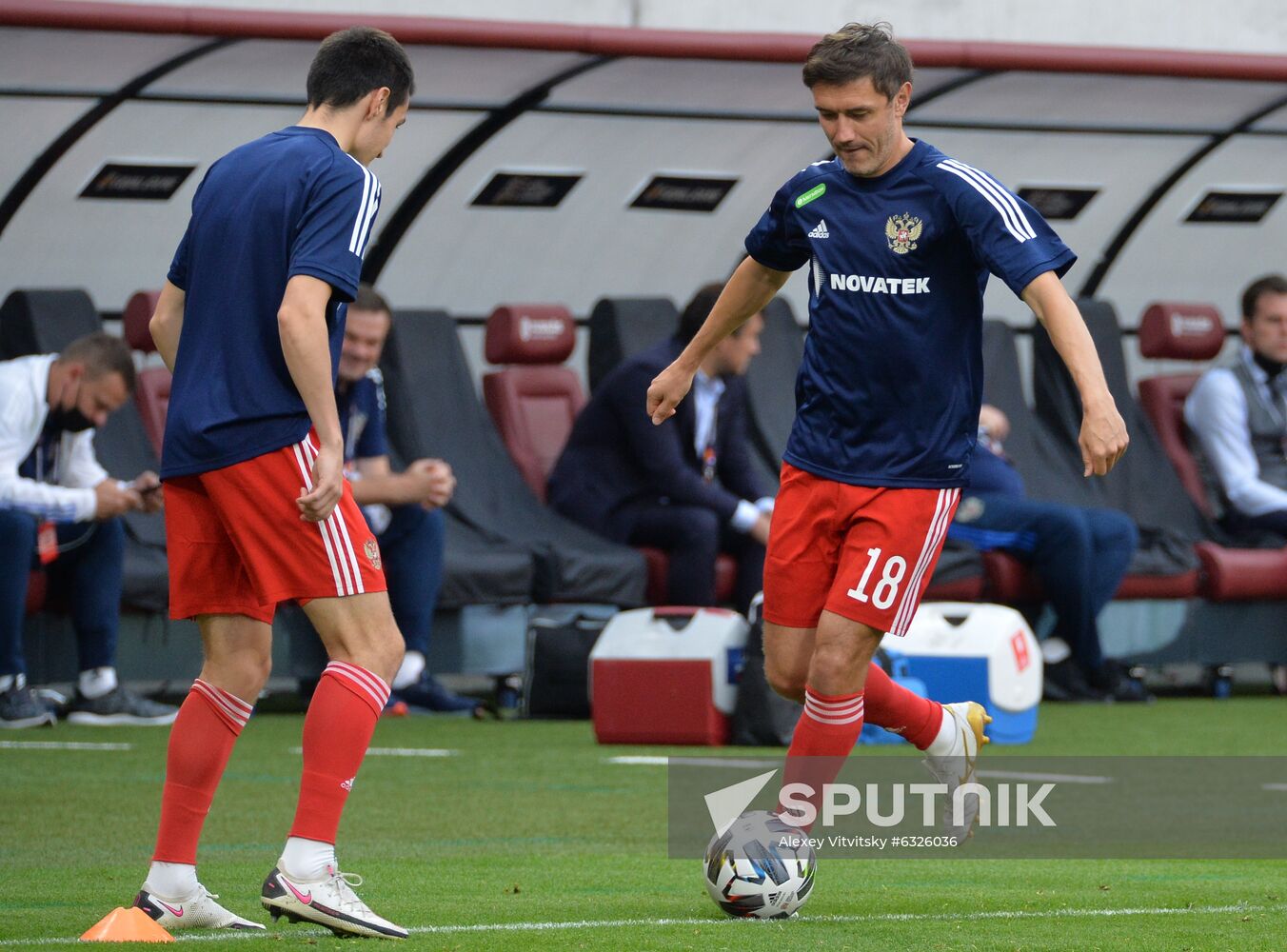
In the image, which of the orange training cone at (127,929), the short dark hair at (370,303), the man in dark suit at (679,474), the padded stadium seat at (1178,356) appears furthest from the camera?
the padded stadium seat at (1178,356)

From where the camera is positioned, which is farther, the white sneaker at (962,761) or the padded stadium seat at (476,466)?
the padded stadium seat at (476,466)

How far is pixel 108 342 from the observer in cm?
921

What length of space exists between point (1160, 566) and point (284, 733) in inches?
203

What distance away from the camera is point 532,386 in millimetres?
12266

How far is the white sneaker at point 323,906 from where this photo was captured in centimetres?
410

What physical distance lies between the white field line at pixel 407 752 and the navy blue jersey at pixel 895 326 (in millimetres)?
3681

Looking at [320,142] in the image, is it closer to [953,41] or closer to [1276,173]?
[953,41]

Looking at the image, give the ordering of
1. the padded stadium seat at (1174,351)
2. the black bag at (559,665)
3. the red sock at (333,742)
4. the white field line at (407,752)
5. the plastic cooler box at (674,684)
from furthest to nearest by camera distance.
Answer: the padded stadium seat at (1174,351) → the black bag at (559,665) → the plastic cooler box at (674,684) → the white field line at (407,752) → the red sock at (333,742)

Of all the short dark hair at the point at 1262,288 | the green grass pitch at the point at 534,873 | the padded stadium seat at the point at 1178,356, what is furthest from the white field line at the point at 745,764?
the padded stadium seat at the point at 1178,356

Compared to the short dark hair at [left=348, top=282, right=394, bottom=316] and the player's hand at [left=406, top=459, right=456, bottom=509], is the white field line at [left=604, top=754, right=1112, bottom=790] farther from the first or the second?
the short dark hair at [left=348, top=282, right=394, bottom=316]

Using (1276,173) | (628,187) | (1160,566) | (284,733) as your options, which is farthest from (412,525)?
(1276,173)

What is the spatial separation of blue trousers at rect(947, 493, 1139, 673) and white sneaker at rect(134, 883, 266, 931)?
24.3ft

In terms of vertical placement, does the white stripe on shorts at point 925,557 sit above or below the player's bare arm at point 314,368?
below

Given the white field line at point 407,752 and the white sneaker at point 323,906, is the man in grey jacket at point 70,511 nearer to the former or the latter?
the white field line at point 407,752
